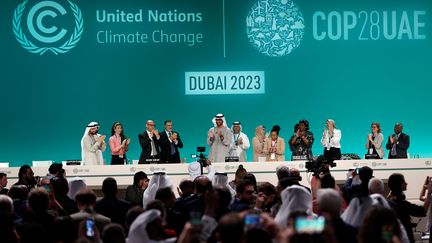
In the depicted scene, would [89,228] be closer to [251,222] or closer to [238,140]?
[251,222]

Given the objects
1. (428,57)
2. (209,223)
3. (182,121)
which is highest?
(428,57)

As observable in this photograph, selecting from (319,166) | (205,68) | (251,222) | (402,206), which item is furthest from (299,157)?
(251,222)

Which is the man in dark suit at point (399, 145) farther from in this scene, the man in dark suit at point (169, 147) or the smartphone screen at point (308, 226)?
the smartphone screen at point (308, 226)

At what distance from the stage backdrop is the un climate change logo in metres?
0.02

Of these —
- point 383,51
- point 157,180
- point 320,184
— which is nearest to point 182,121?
point 383,51

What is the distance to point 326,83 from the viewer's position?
20203mm

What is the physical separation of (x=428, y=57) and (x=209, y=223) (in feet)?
48.1

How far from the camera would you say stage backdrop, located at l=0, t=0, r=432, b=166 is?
19.5 m

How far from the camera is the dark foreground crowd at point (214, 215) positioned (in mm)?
5484

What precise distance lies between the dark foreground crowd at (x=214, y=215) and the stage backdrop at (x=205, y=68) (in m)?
9.31

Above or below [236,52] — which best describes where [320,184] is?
below

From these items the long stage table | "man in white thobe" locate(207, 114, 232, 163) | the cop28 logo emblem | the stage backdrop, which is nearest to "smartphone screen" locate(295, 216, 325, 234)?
the long stage table

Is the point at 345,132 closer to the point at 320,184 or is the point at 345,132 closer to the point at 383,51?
the point at 383,51

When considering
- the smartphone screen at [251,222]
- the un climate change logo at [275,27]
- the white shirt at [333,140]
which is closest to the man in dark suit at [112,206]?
the smartphone screen at [251,222]
